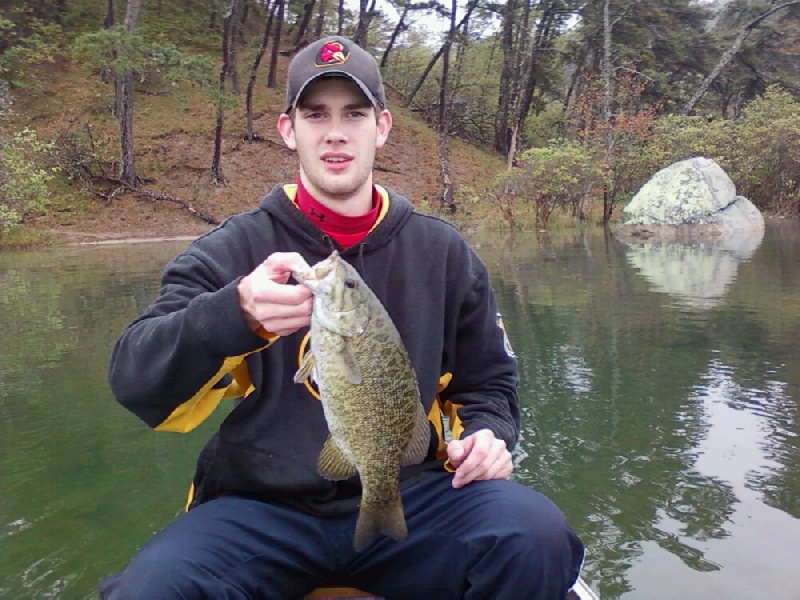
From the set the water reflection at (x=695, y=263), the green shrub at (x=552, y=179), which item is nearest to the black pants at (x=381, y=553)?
the water reflection at (x=695, y=263)

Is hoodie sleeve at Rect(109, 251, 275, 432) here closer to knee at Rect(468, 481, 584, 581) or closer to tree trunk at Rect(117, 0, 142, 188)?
knee at Rect(468, 481, 584, 581)

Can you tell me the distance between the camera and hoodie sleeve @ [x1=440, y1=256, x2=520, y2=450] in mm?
2707

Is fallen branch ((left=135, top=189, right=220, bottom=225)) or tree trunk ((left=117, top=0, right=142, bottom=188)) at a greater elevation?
tree trunk ((left=117, top=0, right=142, bottom=188))

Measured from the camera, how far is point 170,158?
25.0 m

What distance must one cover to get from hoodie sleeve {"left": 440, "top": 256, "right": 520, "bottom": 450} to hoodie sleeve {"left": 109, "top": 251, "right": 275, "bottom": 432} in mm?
873

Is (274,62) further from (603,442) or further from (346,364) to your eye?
(346,364)

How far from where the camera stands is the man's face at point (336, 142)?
266cm

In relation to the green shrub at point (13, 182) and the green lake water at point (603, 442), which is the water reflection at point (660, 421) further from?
the green shrub at point (13, 182)

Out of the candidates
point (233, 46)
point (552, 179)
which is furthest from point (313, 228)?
point (233, 46)

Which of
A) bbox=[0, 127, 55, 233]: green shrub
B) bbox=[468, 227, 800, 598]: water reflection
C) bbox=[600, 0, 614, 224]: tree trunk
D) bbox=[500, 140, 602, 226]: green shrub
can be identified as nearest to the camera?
bbox=[468, 227, 800, 598]: water reflection

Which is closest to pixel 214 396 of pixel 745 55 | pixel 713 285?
pixel 713 285

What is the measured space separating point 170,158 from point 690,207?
1663cm

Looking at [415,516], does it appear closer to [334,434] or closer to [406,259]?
[334,434]

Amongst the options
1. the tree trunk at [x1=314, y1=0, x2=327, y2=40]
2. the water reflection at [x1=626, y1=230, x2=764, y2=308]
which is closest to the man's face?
the water reflection at [x1=626, y1=230, x2=764, y2=308]
